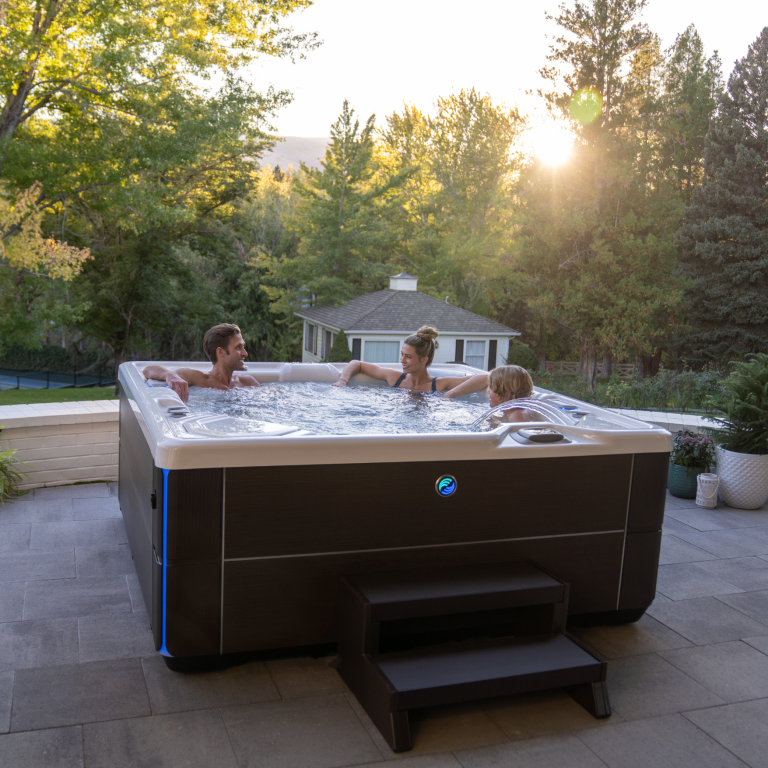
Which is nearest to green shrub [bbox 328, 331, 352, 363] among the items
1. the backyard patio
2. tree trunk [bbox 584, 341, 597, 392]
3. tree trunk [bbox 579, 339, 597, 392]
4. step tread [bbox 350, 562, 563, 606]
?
tree trunk [bbox 579, 339, 597, 392]

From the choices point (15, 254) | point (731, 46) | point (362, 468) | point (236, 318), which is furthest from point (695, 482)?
point (731, 46)

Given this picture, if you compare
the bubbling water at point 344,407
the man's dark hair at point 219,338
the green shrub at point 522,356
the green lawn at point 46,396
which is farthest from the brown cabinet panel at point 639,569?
the green shrub at point 522,356

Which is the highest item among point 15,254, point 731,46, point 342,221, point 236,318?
point 731,46

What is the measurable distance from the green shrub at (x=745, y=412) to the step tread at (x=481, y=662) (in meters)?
2.61

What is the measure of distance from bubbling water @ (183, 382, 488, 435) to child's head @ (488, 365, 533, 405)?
388 millimetres

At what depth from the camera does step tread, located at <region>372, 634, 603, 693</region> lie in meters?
1.91

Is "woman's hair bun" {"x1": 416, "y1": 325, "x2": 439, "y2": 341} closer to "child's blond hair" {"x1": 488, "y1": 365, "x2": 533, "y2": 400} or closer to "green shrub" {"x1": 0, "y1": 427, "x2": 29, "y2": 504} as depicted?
"child's blond hair" {"x1": 488, "y1": 365, "x2": 533, "y2": 400}

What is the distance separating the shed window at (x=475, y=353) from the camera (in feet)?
56.5

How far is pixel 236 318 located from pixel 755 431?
1875 cm

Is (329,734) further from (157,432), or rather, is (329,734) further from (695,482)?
(695,482)

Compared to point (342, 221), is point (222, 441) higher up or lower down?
lower down

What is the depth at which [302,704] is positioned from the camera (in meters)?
2.06

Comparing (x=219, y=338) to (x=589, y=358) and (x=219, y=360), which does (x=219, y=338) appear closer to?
(x=219, y=360)

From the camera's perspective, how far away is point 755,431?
4.21 metres
